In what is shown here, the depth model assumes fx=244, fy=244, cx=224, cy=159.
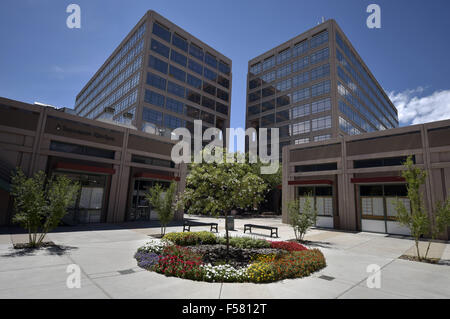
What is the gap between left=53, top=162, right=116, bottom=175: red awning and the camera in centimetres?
1979

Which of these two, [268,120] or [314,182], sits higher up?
[268,120]

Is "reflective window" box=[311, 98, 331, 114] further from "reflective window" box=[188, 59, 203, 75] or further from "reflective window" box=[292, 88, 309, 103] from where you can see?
"reflective window" box=[188, 59, 203, 75]

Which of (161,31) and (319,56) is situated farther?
(319,56)

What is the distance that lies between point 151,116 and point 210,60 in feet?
77.4

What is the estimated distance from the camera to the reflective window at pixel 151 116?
43.7 metres

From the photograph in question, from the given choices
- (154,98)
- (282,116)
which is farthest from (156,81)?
(282,116)

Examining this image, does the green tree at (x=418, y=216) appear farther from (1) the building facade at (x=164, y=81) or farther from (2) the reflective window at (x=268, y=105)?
(2) the reflective window at (x=268, y=105)

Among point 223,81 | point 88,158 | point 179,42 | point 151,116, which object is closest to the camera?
point 88,158

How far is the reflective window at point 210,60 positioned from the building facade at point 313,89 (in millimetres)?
12178

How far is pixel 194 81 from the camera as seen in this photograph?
5412 centimetres

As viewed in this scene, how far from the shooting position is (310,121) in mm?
50438

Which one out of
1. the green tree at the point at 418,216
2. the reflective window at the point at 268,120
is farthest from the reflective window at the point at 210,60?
the green tree at the point at 418,216

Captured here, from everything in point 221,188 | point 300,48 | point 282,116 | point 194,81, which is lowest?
point 221,188

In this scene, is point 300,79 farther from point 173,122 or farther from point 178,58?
point 173,122
